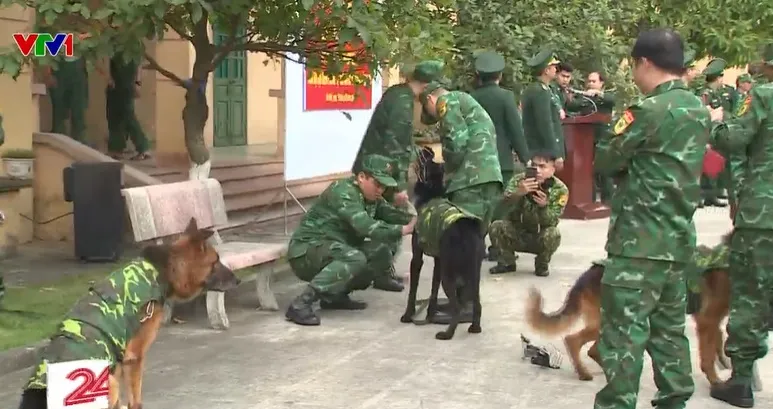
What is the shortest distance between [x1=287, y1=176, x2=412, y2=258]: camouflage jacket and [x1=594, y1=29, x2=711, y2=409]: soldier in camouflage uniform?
122 inches

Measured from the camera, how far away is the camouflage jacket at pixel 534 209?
8.99 metres

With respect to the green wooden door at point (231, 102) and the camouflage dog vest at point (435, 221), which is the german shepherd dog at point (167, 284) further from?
the green wooden door at point (231, 102)

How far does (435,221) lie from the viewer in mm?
7102

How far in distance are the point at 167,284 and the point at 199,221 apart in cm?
321

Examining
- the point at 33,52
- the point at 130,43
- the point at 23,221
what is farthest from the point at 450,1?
the point at 23,221

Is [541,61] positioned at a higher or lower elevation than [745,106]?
higher

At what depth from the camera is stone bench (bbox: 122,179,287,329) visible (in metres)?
7.36

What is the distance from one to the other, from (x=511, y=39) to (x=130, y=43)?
6131 millimetres

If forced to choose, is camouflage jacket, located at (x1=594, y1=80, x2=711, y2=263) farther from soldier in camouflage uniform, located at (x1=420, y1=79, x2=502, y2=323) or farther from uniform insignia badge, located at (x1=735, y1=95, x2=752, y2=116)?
soldier in camouflage uniform, located at (x1=420, y1=79, x2=502, y2=323)

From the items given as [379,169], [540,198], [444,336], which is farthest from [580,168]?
[444,336]

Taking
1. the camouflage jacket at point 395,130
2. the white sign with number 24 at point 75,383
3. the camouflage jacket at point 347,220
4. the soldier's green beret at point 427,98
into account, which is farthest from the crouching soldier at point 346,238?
the white sign with number 24 at point 75,383

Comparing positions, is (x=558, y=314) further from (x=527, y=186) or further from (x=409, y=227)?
(x=527, y=186)

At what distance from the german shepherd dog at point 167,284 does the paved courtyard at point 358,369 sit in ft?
2.39

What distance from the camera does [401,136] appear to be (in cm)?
882
